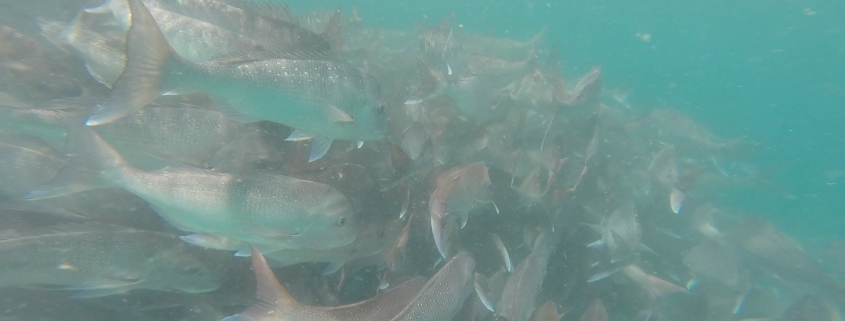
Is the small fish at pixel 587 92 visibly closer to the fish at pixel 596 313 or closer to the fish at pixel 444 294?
the fish at pixel 596 313

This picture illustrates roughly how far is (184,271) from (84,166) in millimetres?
998

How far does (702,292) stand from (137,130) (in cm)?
839

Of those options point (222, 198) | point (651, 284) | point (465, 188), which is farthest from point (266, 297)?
point (651, 284)

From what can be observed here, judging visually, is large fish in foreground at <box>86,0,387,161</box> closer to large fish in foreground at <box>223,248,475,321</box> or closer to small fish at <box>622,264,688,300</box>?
large fish in foreground at <box>223,248,475,321</box>

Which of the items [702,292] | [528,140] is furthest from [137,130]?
[702,292]

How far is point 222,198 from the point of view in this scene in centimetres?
270

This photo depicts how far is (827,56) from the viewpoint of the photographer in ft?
222

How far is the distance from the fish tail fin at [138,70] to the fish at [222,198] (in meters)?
0.38

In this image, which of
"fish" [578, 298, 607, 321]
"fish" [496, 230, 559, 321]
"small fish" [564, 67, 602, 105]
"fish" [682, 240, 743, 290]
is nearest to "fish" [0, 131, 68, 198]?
"fish" [496, 230, 559, 321]

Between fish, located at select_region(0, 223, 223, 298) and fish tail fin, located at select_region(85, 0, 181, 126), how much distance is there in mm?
996

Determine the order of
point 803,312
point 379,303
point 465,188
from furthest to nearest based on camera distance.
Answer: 1. point 803,312
2. point 465,188
3. point 379,303

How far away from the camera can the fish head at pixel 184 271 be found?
9.68ft

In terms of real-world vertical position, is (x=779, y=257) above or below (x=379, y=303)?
below

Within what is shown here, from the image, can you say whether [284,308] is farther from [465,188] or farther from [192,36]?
[192,36]
